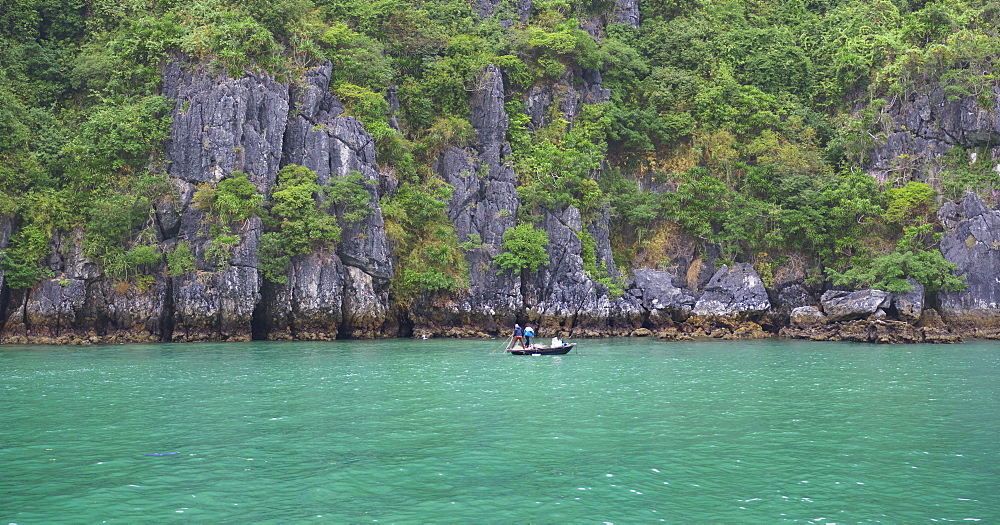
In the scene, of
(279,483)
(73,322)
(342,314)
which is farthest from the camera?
(342,314)

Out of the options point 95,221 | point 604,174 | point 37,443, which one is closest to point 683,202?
point 604,174

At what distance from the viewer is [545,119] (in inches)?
1983

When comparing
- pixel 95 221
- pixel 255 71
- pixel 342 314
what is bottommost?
pixel 342 314

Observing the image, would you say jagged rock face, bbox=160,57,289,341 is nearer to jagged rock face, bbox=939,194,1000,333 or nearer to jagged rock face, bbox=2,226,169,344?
jagged rock face, bbox=2,226,169,344

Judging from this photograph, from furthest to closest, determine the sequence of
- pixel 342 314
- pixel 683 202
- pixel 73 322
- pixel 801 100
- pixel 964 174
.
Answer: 1. pixel 801 100
2. pixel 683 202
3. pixel 964 174
4. pixel 342 314
5. pixel 73 322

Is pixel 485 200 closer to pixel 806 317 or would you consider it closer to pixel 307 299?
pixel 307 299

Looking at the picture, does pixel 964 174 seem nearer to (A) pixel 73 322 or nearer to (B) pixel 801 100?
(B) pixel 801 100

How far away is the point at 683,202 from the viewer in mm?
49625

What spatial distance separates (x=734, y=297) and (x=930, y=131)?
1583cm

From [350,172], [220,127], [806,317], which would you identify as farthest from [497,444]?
[806,317]

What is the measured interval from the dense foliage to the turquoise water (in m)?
15.0

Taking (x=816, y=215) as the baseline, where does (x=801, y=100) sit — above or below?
above

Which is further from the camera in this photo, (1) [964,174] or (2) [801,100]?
(2) [801,100]

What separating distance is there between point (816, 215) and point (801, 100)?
10810mm
